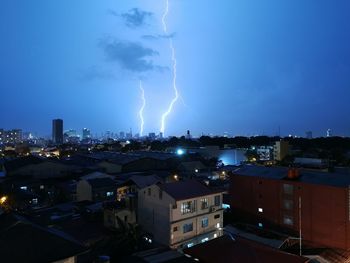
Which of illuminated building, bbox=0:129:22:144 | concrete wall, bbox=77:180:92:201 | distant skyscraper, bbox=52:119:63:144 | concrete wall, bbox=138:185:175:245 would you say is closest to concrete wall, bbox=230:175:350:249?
concrete wall, bbox=138:185:175:245

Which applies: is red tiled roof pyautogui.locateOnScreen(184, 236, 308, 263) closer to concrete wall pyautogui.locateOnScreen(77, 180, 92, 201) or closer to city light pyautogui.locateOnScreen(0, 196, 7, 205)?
concrete wall pyautogui.locateOnScreen(77, 180, 92, 201)

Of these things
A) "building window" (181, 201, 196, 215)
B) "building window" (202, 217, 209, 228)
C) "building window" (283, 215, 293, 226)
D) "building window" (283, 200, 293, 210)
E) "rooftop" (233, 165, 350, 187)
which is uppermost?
"rooftop" (233, 165, 350, 187)

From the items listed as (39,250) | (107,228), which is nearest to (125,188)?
(107,228)

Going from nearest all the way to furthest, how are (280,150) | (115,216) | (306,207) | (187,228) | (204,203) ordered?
(187,228)
(115,216)
(204,203)
(306,207)
(280,150)

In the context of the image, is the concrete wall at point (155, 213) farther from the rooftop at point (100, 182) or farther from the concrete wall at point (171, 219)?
the rooftop at point (100, 182)

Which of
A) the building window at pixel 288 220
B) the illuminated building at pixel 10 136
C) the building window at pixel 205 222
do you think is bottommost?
the building window at pixel 288 220

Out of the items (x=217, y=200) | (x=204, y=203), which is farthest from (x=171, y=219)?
(x=217, y=200)

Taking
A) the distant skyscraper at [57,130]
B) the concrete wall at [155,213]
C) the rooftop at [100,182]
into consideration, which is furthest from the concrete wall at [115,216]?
the distant skyscraper at [57,130]

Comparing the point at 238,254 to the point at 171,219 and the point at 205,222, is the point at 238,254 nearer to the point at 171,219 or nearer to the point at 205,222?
the point at 171,219
